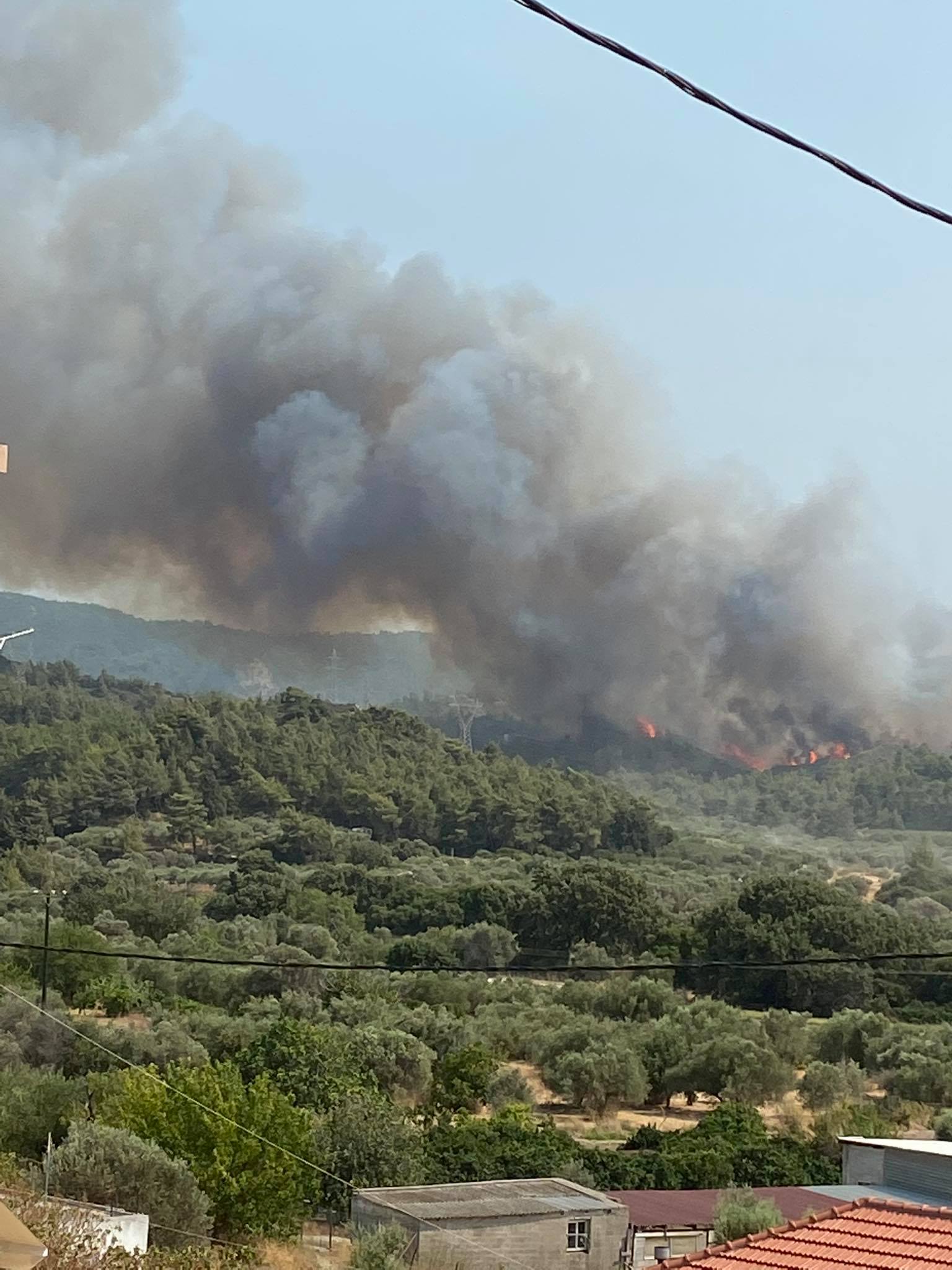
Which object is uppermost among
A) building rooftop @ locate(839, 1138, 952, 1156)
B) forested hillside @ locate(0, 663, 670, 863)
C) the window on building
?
→ forested hillside @ locate(0, 663, 670, 863)

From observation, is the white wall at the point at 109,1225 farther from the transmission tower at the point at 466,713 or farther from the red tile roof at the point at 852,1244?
the transmission tower at the point at 466,713

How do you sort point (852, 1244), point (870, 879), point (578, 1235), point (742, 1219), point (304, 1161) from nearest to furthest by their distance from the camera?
point (852, 1244) < point (742, 1219) < point (578, 1235) < point (304, 1161) < point (870, 879)

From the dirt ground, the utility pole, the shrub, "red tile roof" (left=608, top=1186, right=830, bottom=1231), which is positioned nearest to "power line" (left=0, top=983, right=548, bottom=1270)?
"red tile roof" (left=608, top=1186, right=830, bottom=1231)

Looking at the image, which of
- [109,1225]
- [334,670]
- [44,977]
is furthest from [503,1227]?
[334,670]

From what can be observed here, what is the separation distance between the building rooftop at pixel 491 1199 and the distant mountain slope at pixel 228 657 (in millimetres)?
46433

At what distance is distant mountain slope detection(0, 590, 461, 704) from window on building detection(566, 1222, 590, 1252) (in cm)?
4831

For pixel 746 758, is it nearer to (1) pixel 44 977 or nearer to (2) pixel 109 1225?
(1) pixel 44 977

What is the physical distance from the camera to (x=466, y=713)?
65375 mm

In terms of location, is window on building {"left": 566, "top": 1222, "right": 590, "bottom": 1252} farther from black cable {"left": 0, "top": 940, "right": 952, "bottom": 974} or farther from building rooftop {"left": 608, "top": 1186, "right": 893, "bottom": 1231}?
black cable {"left": 0, "top": 940, "right": 952, "bottom": 974}

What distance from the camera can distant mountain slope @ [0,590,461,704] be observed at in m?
66.7

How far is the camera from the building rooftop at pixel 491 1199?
703 inches

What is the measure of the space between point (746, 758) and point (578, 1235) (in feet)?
149

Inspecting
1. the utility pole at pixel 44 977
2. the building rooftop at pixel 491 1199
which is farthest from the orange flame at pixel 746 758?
the building rooftop at pixel 491 1199

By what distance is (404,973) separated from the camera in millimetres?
42188
